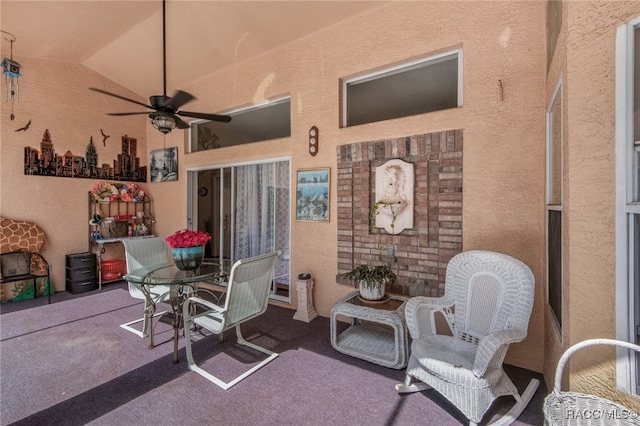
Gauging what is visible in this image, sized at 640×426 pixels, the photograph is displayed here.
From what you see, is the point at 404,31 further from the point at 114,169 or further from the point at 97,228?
the point at 97,228

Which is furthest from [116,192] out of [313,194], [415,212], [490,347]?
[490,347]

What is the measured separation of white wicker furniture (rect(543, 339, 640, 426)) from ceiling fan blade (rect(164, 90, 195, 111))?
3.37 m

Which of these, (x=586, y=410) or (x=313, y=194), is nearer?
(x=586, y=410)

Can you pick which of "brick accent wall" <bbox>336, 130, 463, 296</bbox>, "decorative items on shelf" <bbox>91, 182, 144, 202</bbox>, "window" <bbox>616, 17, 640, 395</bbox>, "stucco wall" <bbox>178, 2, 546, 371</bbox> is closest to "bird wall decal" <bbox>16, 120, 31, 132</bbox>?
"decorative items on shelf" <bbox>91, 182, 144, 202</bbox>

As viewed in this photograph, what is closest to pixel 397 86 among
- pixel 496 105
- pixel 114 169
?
pixel 496 105

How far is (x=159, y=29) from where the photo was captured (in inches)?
165

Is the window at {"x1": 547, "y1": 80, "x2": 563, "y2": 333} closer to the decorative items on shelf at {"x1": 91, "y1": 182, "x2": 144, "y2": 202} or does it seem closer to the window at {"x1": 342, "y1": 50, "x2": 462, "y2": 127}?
the window at {"x1": 342, "y1": 50, "x2": 462, "y2": 127}

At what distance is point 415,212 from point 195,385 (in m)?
2.67

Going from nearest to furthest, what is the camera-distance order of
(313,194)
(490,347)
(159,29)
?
(490,347) → (313,194) → (159,29)

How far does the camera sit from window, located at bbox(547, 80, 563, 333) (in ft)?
6.63

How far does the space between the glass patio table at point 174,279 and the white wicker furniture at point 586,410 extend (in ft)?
8.89

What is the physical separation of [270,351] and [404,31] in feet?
12.4

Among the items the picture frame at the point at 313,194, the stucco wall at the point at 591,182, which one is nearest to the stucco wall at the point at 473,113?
the picture frame at the point at 313,194

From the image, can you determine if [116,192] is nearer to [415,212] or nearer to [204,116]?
[204,116]
